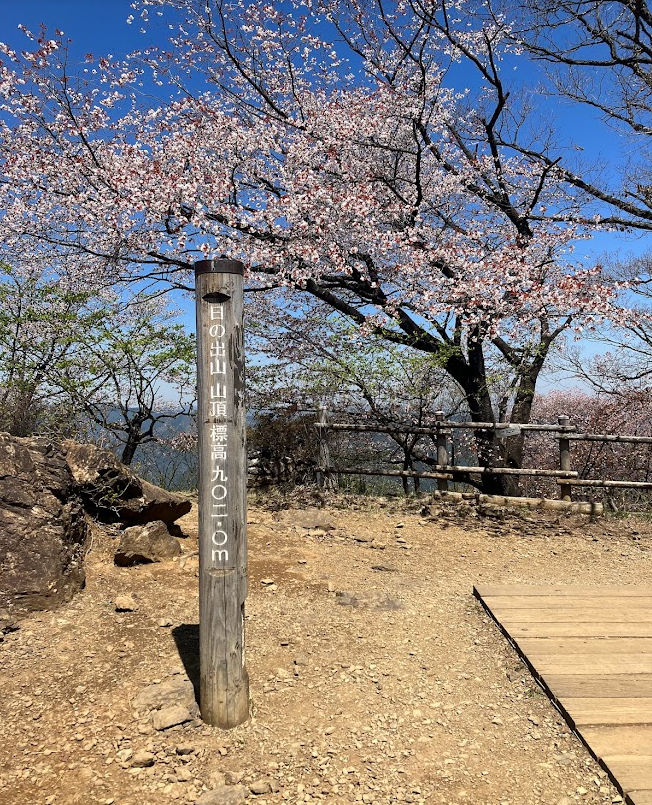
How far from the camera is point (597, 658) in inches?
134

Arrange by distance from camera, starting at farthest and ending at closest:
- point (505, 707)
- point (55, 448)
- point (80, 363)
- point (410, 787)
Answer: point (80, 363), point (55, 448), point (505, 707), point (410, 787)

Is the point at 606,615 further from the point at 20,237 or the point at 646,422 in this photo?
the point at 646,422

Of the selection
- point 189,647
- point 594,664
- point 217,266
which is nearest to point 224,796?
point 189,647

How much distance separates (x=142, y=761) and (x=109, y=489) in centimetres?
290

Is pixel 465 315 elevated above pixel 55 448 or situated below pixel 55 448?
above

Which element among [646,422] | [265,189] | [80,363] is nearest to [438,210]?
[265,189]

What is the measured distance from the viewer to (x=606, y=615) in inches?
160

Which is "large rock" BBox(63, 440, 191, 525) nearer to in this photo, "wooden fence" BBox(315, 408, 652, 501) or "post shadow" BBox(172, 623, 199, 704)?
"post shadow" BBox(172, 623, 199, 704)

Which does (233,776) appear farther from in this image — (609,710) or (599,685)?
(599,685)

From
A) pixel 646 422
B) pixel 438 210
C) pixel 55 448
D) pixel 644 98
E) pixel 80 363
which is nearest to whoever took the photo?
pixel 55 448

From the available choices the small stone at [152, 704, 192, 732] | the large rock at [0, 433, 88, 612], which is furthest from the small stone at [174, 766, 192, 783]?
the large rock at [0, 433, 88, 612]

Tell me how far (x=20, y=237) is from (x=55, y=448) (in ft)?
19.7

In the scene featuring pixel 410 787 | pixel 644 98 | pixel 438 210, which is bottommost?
pixel 410 787

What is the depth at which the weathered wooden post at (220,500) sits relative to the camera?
273 cm
